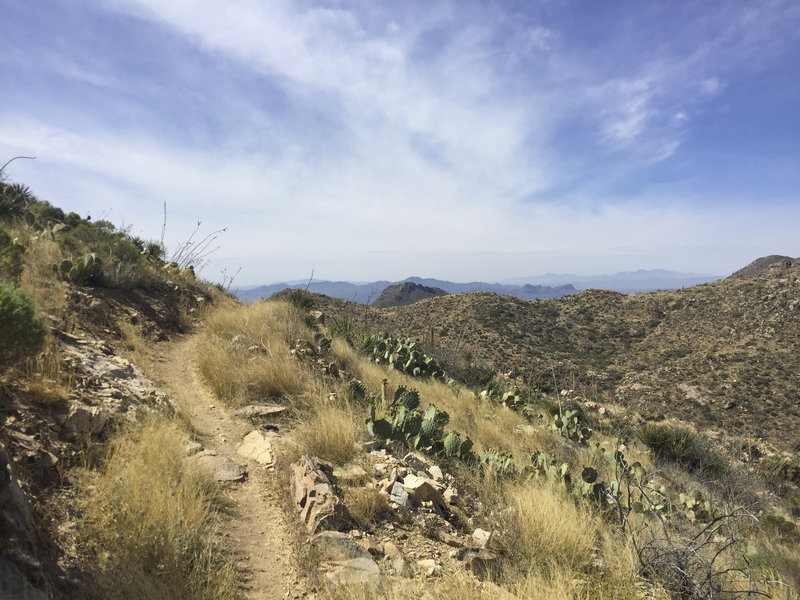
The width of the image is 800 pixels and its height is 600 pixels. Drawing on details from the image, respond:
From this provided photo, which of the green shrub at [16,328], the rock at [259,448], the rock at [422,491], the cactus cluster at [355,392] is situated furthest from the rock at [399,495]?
the green shrub at [16,328]

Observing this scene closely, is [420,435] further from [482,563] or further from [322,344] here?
[322,344]

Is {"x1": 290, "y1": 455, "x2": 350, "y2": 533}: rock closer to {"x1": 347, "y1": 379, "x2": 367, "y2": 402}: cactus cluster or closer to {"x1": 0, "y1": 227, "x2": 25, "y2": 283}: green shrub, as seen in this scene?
{"x1": 347, "y1": 379, "x2": 367, "y2": 402}: cactus cluster

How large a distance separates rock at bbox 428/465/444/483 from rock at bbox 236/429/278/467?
166 cm

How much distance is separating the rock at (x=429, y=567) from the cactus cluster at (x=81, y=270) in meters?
7.38

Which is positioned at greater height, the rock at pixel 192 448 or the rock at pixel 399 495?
the rock at pixel 192 448

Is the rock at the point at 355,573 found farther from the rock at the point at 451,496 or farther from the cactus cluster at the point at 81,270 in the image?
the cactus cluster at the point at 81,270

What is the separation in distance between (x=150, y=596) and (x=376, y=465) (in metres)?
2.34

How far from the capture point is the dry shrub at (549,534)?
3.15m

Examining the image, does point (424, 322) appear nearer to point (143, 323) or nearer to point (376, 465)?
point (143, 323)

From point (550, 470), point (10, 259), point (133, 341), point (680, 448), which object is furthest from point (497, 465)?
point (680, 448)

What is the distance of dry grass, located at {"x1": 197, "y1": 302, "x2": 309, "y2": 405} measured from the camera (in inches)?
217

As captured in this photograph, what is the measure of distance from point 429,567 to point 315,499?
3.30ft

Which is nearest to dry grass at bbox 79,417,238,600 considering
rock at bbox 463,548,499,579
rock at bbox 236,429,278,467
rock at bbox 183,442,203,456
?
rock at bbox 183,442,203,456

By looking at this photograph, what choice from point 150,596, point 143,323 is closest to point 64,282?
point 143,323
